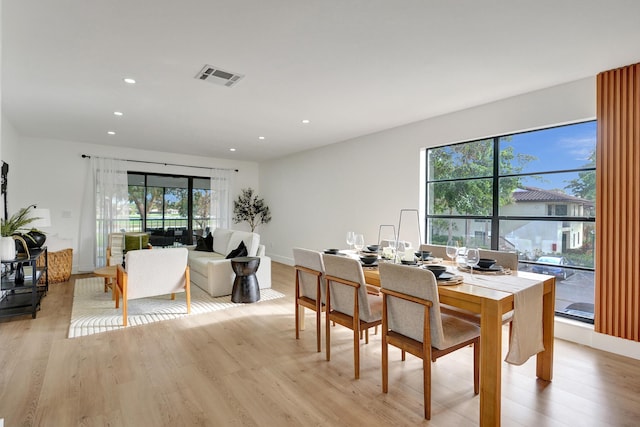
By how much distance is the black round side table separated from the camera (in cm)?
430

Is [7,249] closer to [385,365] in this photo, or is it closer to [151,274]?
[151,274]

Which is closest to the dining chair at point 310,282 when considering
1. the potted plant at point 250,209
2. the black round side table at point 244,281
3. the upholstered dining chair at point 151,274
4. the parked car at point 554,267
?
the black round side table at point 244,281

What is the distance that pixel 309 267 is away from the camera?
9.56 feet

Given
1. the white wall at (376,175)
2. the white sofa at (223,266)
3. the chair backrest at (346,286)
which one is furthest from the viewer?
the white sofa at (223,266)

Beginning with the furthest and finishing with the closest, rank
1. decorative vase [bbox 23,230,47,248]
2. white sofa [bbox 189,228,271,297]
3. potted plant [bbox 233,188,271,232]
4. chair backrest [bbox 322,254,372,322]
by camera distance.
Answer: potted plant [bbox 233,188,271,232] < white sofa [bbox 189,228,271,297] < decorative vase [bbox 23,230,47,248] < chair backrest [bbox 322,254,372,322]

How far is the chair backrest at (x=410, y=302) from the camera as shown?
Result: 1934mm

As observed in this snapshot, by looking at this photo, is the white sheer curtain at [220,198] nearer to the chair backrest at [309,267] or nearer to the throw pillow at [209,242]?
the throw pillow at [209,242]

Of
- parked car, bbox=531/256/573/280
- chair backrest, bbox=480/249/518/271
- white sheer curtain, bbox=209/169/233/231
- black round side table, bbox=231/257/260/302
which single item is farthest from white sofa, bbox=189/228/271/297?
parked car, bbox=531/256/573/280

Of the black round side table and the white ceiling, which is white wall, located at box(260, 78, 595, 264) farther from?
the black round side table

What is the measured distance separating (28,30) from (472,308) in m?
3.48

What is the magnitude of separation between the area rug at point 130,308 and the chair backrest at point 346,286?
6.73 feet

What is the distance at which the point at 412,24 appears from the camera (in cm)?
218

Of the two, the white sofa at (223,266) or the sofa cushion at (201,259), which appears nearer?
the white sofa at (223,266)

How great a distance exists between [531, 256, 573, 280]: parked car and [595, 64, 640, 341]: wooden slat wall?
0.37m
